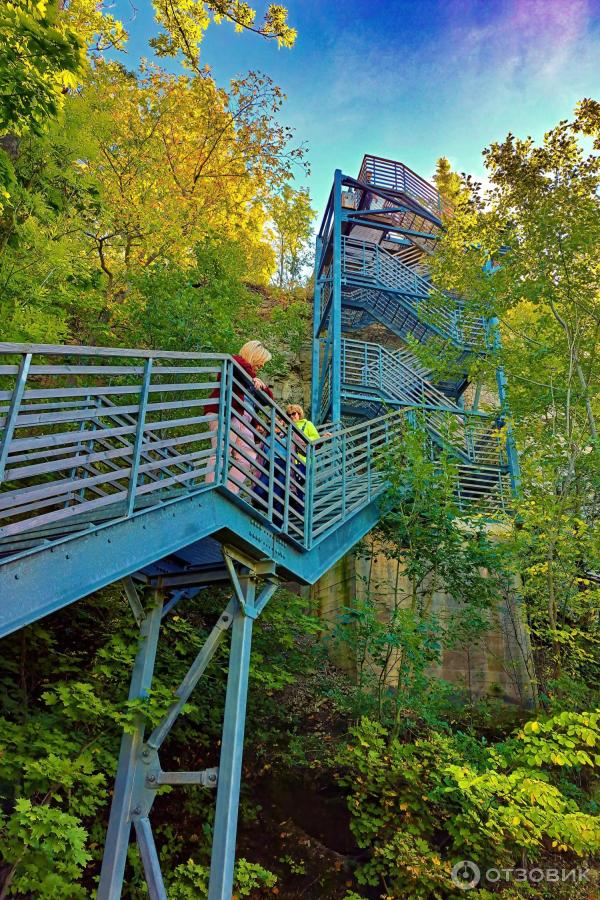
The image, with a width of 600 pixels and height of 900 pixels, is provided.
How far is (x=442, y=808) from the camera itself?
6.23 meters

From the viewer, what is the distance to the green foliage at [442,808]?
16.4ft

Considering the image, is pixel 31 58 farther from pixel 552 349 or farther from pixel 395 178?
pixel 395 178

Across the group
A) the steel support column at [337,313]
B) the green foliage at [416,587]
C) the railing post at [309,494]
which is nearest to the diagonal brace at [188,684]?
the railing post at [309,494]

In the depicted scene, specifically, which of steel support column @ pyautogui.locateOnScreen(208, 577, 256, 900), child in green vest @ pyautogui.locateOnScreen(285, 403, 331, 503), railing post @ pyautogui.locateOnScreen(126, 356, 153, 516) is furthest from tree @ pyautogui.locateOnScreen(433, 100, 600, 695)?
railing post @ pyautogui.locateOnScreen(126, 356, 153, 516)

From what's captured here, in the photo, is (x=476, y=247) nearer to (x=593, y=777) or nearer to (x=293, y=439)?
(x=293, y=439)

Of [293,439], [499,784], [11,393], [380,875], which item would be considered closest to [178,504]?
[11,393]

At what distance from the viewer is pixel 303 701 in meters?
8.59

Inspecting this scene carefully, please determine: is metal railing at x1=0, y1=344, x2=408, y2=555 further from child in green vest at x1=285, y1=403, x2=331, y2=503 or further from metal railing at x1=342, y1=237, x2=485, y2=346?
metal railing at x1=342, y1=237, x2=485, y2=346

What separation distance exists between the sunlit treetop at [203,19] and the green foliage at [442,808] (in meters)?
8.74

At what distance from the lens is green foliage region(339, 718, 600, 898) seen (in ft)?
16.4

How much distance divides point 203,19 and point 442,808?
1122cm

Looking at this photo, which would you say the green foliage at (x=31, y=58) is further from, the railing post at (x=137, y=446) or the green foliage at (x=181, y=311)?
the green foliage at (x=181, y=311)

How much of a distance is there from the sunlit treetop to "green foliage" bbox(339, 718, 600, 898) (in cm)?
874

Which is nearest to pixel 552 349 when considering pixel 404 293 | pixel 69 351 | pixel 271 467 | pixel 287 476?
pixel 404 293
